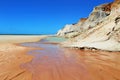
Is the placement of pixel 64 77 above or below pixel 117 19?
below

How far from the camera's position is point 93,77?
4.32 metres

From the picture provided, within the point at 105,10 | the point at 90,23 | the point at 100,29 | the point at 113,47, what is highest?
the point at 105,10

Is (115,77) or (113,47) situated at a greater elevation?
(113,47)

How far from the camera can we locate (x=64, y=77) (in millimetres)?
4367

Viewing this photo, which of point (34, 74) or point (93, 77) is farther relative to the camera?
point (34, 74)

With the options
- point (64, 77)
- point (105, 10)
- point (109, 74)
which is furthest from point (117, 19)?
point (105, 10)

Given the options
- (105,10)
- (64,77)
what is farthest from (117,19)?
(105,10)

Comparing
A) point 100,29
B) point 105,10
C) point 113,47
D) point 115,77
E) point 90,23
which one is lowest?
point 115,77

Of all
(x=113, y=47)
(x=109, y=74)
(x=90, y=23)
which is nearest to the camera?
(x=109, y=74)

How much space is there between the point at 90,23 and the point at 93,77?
3220 centimetres

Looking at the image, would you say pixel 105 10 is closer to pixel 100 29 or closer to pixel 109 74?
pixel 100 29

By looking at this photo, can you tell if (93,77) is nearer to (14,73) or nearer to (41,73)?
(41,73)

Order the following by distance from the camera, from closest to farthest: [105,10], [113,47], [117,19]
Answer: [113,47] < [117,19] < [105,10]

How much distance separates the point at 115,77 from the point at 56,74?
1669 millimetres
